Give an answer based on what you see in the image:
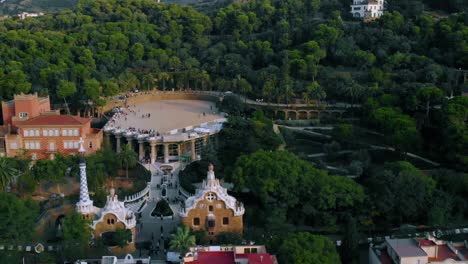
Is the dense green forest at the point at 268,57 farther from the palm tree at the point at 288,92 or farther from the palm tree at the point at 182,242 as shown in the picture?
the palm tree at the point at 182,242

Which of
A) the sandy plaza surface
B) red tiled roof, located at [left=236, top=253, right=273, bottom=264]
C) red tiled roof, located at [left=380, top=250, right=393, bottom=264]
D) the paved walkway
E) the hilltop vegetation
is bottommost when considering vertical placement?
the paved walkway

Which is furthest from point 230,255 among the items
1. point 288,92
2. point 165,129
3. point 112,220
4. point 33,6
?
point 33,6

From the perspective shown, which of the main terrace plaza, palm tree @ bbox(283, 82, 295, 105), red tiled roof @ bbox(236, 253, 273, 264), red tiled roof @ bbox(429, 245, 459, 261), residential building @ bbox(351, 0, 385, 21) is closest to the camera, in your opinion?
red tiled roof @ bbox(236, 253, 273, 264)

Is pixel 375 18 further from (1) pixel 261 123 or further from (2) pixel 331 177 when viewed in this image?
(2) pixel 331 177

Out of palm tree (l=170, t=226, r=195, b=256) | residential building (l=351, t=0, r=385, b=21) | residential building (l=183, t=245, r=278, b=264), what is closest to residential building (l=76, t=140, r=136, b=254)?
palm tree (l=170, t=226, r=195, b=256)

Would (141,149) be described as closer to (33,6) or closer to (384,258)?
(384,258)

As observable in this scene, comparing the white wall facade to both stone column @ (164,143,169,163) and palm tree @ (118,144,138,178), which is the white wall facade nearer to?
stone column @ (164,143,169,163)

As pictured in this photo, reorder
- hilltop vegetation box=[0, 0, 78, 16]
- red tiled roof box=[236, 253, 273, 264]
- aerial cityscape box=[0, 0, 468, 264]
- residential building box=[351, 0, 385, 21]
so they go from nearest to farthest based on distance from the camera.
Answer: red tiled roof box=[236, 253, 273, 264], aerial cityscape box=[0, 0, 468, 264], residential building box=[351, 0, 385, 21], hilltop vegetation box=[0, 0, 78, 16]
